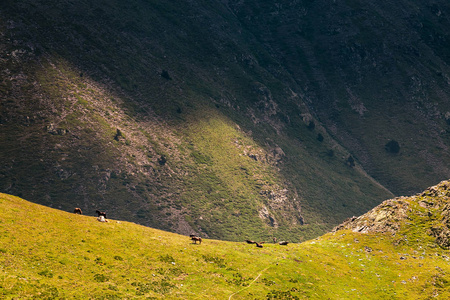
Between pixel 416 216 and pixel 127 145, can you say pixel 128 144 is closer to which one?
pixel 127 145

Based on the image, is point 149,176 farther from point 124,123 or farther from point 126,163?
point 124,123

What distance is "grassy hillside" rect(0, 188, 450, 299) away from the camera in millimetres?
34344

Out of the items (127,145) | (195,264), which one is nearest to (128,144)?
(127,145)

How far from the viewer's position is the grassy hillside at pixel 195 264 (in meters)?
34.3

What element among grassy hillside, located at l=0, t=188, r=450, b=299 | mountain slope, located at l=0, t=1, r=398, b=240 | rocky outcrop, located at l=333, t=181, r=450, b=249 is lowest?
mountain slope, located at l=0, t=1, r=398, b=240

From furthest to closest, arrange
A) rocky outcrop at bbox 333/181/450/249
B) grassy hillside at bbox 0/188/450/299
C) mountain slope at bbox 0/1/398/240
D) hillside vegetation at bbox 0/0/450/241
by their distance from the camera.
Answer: mountain slope at bbox 0/1/398/240 < hillside vegetation at bbox 0/0/450/241 < rocky outcrop at bbox 333/181/450/249 < grassy hillside at bbox 0/188/450/299

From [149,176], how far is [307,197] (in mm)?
83026

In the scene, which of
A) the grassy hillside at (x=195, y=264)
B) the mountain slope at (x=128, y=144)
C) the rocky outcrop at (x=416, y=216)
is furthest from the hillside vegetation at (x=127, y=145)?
the rocky outcrop at (x=416, y=216)

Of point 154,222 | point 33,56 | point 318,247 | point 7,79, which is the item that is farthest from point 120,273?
point 33,56

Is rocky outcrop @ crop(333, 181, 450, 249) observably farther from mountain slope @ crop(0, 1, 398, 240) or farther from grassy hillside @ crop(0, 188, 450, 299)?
mountain slope @ crop(0, 1, 398, 240)

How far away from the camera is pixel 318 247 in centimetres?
5966

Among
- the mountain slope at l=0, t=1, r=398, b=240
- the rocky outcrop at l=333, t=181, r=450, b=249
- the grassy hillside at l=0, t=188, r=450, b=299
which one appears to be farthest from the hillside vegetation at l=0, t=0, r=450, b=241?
the rocky outcrop at l=333, t=181, r=450, b=249

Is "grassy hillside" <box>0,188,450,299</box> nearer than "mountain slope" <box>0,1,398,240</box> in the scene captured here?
Yes

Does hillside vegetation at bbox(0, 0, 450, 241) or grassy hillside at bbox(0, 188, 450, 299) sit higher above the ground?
grassy hillside at bbox(0, 188, 450, 299)
